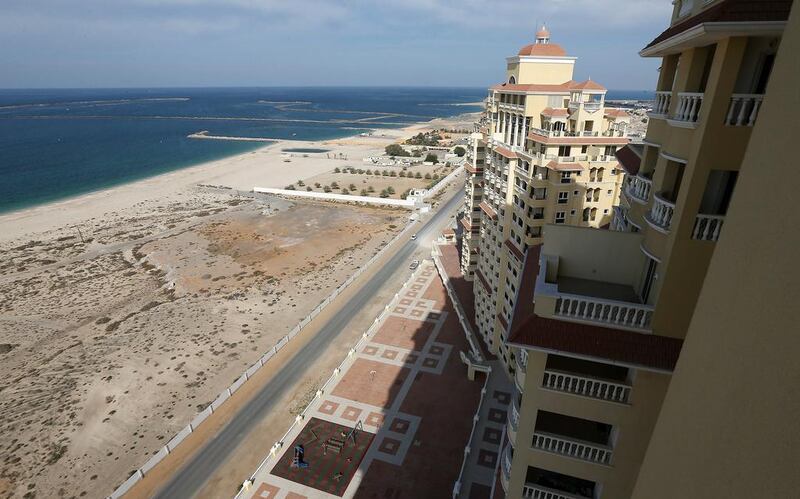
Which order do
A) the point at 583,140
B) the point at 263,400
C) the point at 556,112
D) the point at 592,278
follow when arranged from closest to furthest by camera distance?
the point at 592,278 < the point at 583,140 < the point at 556,112 < the point at 263,400

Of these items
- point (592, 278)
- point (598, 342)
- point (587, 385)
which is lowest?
point (587, 385)

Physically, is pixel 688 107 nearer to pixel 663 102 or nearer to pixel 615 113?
pixel 663 102

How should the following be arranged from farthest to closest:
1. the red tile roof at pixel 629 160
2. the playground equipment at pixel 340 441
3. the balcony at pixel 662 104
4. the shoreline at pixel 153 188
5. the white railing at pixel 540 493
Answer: the shoreline at pixel 153 188 < the playground equipment at pixel 340 441 < the red tile roof at pixel 629 160 < the white railing at pixel 540 493 < the balcony at pixel 662 104

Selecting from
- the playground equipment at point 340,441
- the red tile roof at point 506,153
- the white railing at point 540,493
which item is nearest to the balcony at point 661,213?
the white railing at point 540,493

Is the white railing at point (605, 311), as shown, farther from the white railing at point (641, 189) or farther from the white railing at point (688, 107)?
the white railing at point (688, 107)

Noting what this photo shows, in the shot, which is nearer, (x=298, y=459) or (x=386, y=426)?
(x=298, y=459)

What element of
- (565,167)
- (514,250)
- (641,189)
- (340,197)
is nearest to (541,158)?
(565,167)
